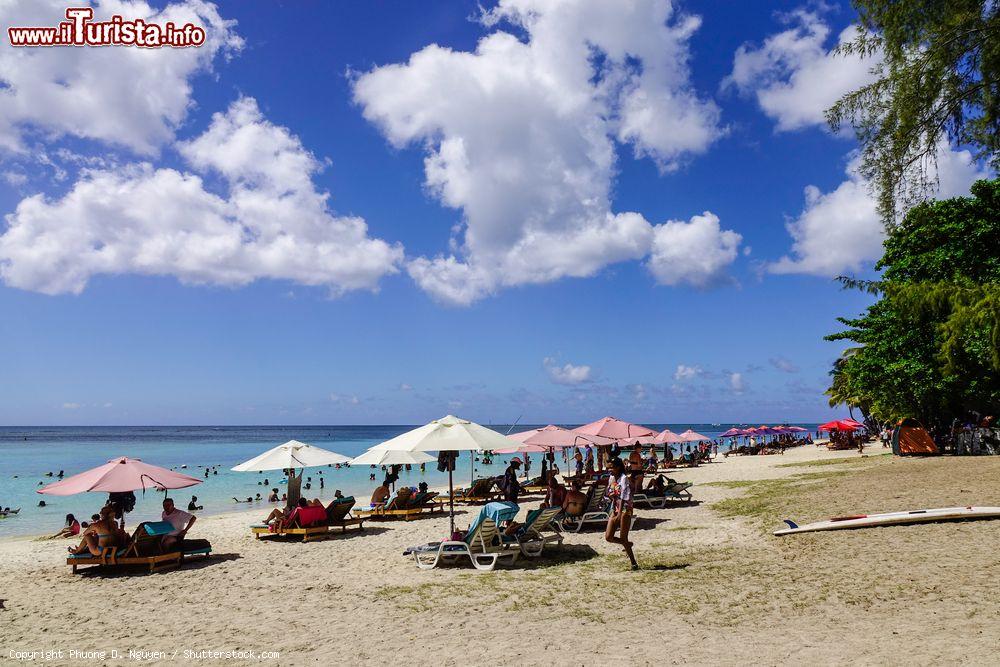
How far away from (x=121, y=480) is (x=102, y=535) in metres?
0.89

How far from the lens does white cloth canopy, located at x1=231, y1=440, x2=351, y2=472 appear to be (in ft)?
43.1

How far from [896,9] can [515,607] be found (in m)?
7.89

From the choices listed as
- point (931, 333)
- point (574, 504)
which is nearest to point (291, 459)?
point (574, 504)

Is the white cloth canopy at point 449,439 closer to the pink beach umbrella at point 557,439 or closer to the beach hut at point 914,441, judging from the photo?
the pink beach umbrella at point 557,439

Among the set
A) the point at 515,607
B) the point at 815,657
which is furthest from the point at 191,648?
the point at 815,657

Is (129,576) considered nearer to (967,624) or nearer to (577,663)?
(577,663)

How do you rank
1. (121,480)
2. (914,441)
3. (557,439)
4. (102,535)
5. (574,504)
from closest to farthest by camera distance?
(102,535)
(121,480)
(574,504)
(557,439)
(914,441)

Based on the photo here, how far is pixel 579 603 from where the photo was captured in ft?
23.0

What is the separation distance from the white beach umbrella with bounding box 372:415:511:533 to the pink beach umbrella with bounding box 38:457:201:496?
353 cm

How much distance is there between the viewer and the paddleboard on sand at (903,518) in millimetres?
9445

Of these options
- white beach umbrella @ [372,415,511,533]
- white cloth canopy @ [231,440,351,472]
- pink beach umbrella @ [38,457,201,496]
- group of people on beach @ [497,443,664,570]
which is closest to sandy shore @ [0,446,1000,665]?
group of people on beach @ [497,443,664,570]

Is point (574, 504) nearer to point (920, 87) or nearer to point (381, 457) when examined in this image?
point (381, 457)

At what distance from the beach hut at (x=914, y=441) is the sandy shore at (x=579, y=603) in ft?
49.8

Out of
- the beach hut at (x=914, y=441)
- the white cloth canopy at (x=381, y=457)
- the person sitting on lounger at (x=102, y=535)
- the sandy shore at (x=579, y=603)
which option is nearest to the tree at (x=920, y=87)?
the sandy shore at (x=579, y=603)
